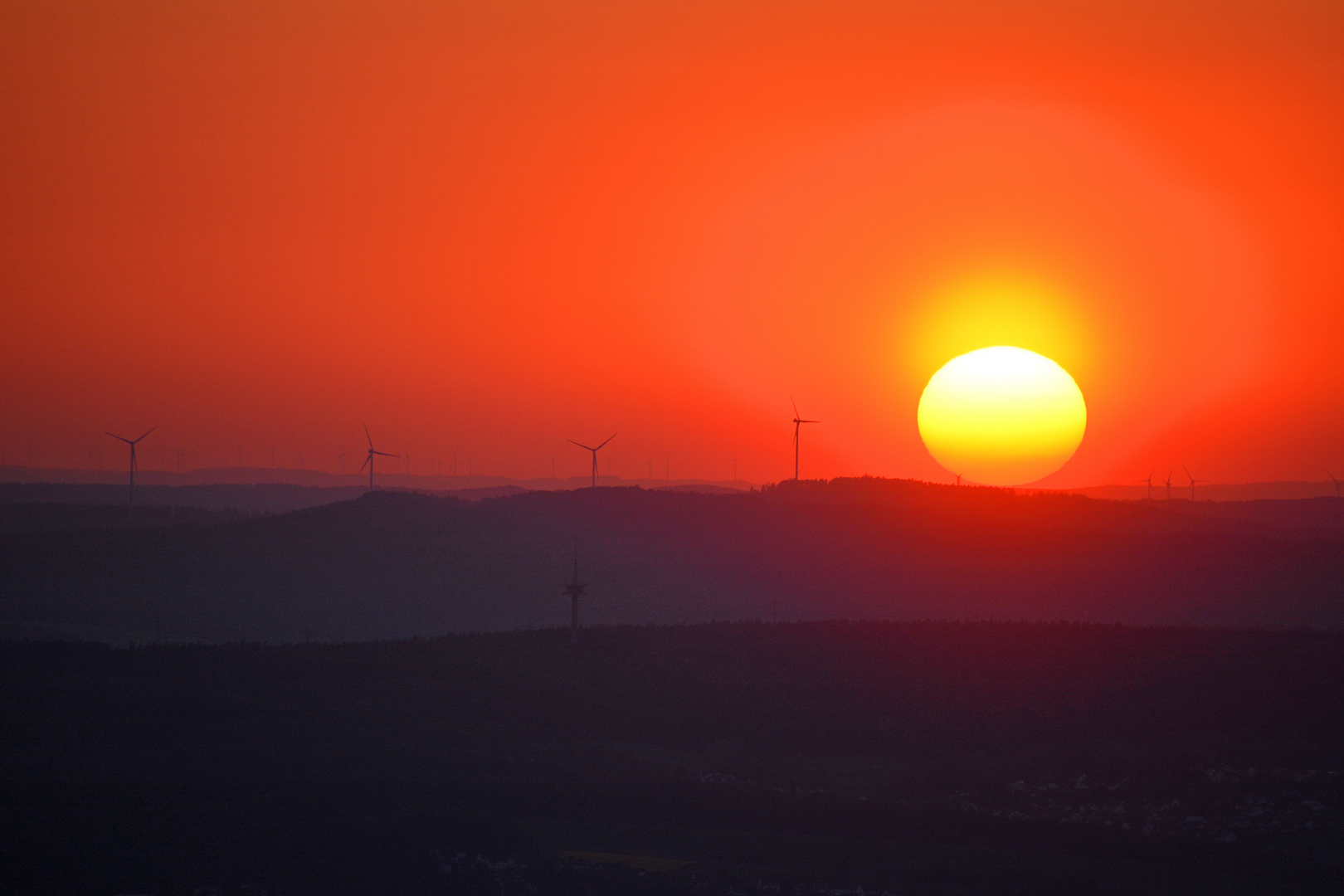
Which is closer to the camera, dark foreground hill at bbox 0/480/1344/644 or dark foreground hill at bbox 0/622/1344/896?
dark foreground hill at bbox 0/622/1344/896

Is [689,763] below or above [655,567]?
below

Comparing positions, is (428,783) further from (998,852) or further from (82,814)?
(998,852)

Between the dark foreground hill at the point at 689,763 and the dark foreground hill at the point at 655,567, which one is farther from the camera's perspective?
the dark foreground hill at the point at 655,567

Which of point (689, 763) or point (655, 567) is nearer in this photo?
point (689, 763)
